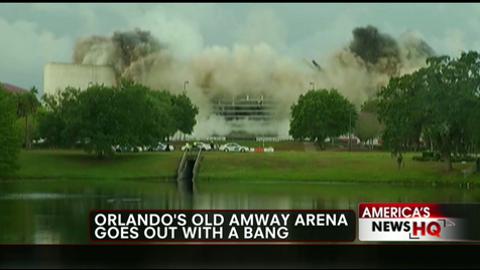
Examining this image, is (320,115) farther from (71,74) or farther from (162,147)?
(71,74)

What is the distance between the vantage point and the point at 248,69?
39.1ft

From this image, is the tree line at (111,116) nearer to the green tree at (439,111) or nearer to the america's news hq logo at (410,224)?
the america's news hq logo at (410,224)

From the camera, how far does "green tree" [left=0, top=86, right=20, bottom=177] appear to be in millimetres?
14708

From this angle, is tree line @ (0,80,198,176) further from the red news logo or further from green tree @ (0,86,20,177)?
the red news logo

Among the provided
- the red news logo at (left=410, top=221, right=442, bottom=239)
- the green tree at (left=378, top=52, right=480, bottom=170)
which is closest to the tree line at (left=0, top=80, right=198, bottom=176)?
the red news logo at (left=410, top=221, right=442, bottom=239)

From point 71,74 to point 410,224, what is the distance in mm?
5781

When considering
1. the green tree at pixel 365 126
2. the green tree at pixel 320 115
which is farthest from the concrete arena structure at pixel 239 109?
the green tree at pixel 365 126

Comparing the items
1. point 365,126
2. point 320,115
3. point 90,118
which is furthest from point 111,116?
point 320,115

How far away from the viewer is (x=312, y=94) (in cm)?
1275

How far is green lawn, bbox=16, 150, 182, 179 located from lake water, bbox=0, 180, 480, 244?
0.20 m

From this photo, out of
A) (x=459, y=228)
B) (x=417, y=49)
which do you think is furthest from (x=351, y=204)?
(x=417, y=49)

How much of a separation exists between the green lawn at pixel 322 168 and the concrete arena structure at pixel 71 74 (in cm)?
257

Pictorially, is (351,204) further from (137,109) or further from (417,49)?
(137,109)

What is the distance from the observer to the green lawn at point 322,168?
14.9m
